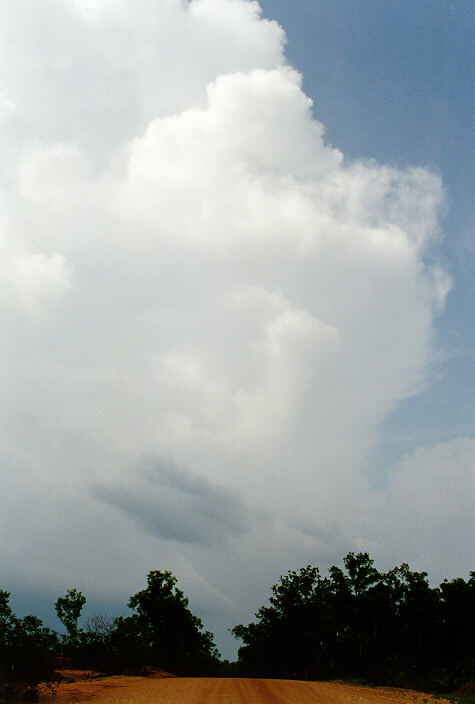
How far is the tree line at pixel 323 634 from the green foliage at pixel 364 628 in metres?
0.13

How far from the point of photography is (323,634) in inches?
2950

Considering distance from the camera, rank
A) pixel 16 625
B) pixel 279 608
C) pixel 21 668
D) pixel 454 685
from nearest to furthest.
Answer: pixel 21 668 < pixel 16 625 < pixel 454 685 < pixel 279 608

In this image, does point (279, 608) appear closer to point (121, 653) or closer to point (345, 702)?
point (121, 653)

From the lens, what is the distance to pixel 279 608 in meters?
80.9

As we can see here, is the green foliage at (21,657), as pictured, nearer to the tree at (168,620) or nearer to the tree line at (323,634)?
the tree line at (323,634)

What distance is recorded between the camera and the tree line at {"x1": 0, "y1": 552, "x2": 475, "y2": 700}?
52344mm

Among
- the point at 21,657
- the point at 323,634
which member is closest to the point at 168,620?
the point at 323,634

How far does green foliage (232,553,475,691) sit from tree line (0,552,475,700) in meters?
0.13

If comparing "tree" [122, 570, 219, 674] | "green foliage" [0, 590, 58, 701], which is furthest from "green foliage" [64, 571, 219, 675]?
"green foliage" [0, 590, 58, 701]

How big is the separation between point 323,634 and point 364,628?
20.8ft

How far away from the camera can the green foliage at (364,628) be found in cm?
5909

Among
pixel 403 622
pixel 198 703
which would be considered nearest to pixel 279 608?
pixel 403 622

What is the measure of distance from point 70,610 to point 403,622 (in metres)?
50.6

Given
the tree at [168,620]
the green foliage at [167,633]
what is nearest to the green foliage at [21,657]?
the green foliage at [167,633]
